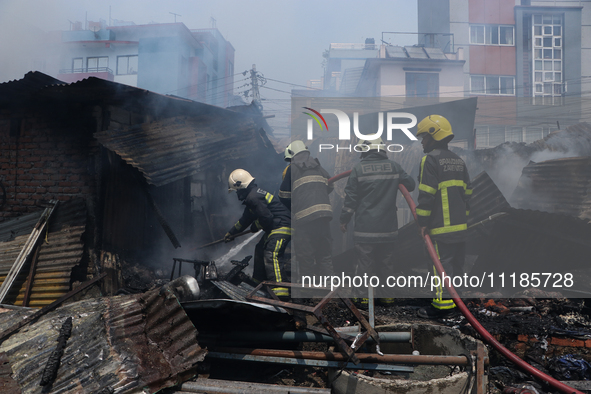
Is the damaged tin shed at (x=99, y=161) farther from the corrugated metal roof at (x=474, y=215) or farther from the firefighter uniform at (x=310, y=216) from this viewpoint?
the corrugated metal roof at (x=474, y=215)

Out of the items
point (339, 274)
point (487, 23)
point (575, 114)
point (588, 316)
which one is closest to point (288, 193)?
point (339, 274)

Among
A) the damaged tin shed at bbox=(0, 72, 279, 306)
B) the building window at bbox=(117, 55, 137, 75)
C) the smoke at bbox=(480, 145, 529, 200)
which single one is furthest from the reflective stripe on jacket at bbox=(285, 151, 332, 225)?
the building window at bbox=(117, 55, 137, 75)

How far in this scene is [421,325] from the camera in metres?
3.56

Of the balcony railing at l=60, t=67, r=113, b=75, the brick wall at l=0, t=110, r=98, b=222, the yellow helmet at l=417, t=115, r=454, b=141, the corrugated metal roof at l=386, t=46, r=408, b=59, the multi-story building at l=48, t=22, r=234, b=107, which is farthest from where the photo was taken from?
the balcony railing at l=60, t=67, r=113, b=75

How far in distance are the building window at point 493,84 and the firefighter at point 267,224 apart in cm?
2181

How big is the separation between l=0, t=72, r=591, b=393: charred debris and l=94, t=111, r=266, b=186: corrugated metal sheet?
0.10ft

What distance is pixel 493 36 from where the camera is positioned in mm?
22531

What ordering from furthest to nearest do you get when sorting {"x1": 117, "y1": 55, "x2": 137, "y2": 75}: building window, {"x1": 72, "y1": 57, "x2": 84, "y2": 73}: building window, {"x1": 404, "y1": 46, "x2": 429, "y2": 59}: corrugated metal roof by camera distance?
{"x1": 72, "y1": 57, "x2": 84, "y2": 73}: building window → {"x1": 117, "y1": 55, "x2": 137, "y2": 75}: building window → {"x1": 404, "y1": 46, "x2": 429, "y2": 59}: corrugated metal roof

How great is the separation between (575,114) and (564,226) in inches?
725

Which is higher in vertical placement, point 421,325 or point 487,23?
point 487,23

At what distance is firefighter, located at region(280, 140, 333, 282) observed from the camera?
190 inches

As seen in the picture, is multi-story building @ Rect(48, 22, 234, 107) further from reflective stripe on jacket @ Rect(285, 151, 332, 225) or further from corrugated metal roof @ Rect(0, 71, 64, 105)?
reflective stripe on jacket @ Rect(285, 151, 332, 225)

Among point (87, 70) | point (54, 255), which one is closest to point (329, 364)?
point (54, 255)

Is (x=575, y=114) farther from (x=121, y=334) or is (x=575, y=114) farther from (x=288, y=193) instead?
(x=121, y=334)
